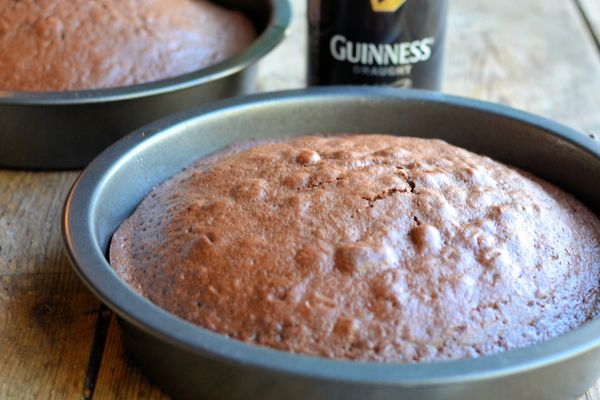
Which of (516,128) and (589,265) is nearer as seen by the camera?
(589,265)

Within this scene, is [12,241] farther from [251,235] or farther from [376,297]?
[376,297]

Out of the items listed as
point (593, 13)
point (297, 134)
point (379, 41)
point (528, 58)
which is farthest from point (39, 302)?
point (593, 13)

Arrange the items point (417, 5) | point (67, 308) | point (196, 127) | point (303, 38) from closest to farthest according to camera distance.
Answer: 1. point (67, 308)
2. point (196, 127)
3. point (417, 5)
4. point (303, 38)

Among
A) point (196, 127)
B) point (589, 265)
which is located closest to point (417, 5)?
point (196, 127)

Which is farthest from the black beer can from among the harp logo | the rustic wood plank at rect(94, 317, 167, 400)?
the rustic wood plank at rect(94, 317, 167, 400)

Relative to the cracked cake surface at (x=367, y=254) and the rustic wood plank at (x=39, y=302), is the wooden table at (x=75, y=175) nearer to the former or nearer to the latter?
the rustic wood plank at (x=39, y=302)
